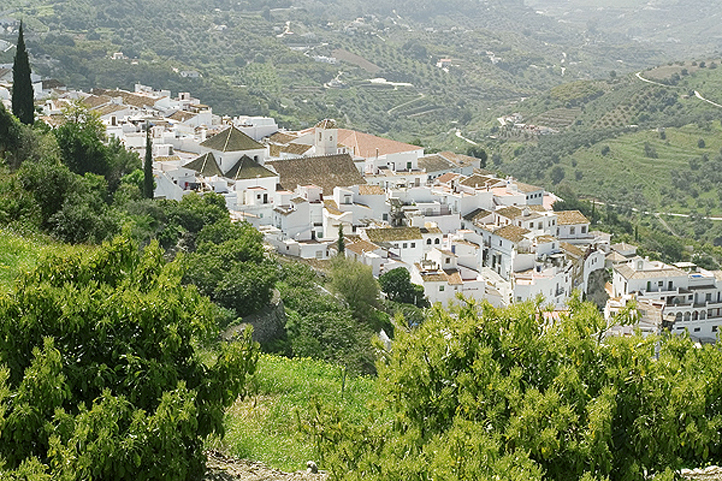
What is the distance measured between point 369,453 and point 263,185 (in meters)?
28.0

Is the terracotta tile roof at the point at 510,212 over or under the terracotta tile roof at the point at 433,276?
over

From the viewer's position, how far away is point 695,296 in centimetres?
3394

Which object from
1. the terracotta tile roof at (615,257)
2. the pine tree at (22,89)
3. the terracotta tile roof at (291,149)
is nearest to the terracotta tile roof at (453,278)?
the terracotta tile roof at (615,257)

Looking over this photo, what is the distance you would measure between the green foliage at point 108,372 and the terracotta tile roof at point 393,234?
2524 cm

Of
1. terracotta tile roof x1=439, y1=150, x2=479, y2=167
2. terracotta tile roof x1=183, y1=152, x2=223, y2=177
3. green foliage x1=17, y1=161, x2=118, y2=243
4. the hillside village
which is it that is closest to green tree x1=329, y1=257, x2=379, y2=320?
the hillside village

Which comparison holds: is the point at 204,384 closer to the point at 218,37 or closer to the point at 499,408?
the point at 499,408

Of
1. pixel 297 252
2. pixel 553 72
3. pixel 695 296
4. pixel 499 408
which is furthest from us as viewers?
pixel 553 72

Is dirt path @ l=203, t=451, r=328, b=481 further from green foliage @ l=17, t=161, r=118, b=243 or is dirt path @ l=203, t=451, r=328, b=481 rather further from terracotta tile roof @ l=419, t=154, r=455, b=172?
terracotta tile roof @ l=419, t=154, r=455, b=172

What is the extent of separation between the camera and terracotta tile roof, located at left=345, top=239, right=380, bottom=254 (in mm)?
31141

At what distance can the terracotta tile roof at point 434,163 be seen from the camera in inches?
1791

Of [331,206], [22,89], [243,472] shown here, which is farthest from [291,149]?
[243,472]

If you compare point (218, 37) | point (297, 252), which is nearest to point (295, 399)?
point (297, 252)

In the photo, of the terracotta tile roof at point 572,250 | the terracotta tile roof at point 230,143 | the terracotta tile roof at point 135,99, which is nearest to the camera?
the terracotta tile roof at point 230,143

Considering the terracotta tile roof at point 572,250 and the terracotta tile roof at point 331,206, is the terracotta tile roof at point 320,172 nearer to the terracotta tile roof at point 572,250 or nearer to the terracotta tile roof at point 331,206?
the terracotta tile roof at point 331,206
